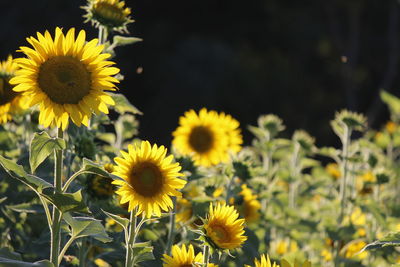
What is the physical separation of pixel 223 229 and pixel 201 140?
108 centimetres

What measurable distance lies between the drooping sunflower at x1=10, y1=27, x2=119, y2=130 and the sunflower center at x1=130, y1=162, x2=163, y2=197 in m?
0.15

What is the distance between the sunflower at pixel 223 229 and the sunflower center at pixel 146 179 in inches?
5.2

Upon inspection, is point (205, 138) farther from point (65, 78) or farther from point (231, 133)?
point (65, 78)

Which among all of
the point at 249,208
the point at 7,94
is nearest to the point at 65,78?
the point at 7,94

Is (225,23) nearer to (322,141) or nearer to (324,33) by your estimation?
(324,33)

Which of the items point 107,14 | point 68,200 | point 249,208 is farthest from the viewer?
point 249,208

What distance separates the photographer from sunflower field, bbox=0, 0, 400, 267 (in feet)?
4.39

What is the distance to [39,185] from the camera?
1259mm

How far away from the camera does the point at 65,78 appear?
136 centimetres

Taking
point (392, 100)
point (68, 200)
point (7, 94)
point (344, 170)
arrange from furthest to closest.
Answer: point (392, 100) < point (344, 170) < point (7, 94) < point (68, 200)

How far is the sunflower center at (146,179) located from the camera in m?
1.42

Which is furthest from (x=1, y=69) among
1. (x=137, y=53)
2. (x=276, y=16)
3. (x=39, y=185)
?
(x=276, y=16)

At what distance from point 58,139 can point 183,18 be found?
8.00m

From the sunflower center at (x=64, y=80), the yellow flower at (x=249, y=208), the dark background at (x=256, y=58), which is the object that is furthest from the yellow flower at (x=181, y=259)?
the dark background at (x=256, y=58)
